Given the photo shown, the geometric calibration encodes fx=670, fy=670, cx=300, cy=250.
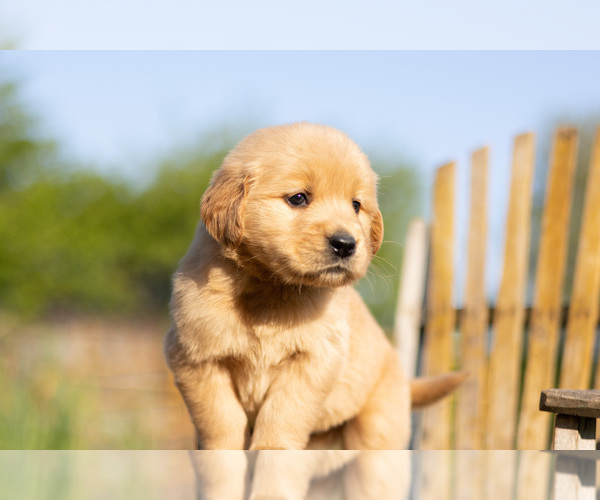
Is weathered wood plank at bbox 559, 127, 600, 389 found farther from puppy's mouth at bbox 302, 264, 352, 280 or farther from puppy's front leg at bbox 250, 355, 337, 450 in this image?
puppy's mouth at bbox 302, 264, 352, 280

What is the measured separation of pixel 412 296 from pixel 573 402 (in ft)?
7.24

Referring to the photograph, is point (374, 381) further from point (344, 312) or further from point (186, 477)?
point (186, 477)

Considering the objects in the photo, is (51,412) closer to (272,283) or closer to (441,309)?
(441,309)

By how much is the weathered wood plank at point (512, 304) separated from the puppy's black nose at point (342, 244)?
196cm

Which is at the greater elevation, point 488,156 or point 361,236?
point 488,156

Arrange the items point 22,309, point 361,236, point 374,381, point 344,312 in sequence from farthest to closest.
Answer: point 22,309 < point 374,381 < point 344,312 < point 361,236

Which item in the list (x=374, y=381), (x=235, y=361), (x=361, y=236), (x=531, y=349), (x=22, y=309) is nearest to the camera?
(x=361, y=236)

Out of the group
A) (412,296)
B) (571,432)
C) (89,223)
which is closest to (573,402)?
(571,432)

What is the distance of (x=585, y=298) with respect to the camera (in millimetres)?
2977

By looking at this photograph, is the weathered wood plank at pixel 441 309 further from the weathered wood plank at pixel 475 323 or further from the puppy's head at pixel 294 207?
the puppy's head at pixel 294 207

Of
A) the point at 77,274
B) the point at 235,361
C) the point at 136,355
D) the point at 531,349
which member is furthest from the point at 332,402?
the point at 77,274

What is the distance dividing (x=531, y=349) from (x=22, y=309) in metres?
5.52

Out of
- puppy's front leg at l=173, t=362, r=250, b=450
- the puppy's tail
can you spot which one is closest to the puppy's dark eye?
puppy's front leg at l=173, t=362, r=250, b=450

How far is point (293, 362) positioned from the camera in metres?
1.48
